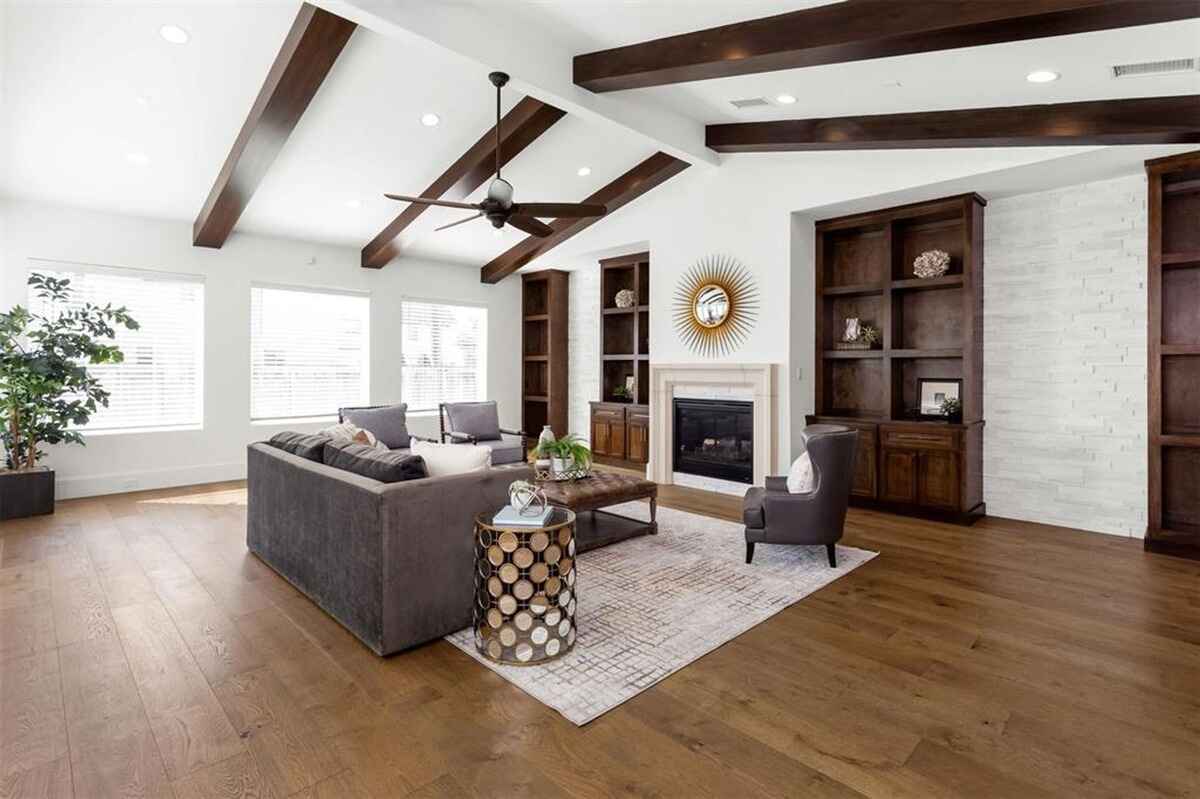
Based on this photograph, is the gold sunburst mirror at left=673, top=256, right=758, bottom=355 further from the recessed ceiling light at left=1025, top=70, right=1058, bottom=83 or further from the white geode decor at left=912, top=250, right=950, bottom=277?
the recessed ceiling light at left=1025, top=70, right=1058, bottom=83

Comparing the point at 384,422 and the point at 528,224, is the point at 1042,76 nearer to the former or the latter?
the point at 528,224

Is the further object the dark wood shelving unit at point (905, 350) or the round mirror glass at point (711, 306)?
the round mirror glass at point (711, 306)

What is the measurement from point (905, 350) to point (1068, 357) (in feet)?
3.85

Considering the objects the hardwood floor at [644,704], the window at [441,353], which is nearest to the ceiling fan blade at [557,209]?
the hardwood floor at [644,704]

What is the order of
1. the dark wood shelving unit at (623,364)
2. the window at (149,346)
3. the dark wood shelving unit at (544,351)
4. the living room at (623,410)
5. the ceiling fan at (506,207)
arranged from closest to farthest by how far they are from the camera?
the living room at (623,410) → the ceiling fan at (506,207) → the window at (149,346) → the dark wood shelving unit at (623,364) → the dark wood shelving unit at (544,351)

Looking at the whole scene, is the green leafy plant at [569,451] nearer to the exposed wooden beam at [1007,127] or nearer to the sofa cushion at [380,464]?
the sofa cushion at [380,464]

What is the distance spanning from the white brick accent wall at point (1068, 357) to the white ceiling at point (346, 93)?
1.36 meters

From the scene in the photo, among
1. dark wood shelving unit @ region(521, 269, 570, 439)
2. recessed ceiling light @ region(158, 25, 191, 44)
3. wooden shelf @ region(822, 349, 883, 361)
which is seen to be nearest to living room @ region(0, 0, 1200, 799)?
recessed ceiling light @ region(158, 25, 191, 44)

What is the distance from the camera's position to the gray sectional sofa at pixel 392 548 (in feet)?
8.75

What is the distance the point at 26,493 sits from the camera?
16.6 feet

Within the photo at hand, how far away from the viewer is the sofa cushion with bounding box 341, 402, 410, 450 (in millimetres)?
6145

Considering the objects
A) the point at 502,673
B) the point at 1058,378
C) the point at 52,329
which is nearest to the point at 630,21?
the point at 502,673

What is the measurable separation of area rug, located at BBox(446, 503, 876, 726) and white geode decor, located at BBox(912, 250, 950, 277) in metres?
2.59

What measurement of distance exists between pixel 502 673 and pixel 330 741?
690 millimetres
